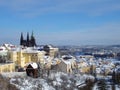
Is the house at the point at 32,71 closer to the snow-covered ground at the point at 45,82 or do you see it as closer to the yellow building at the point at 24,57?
the snow-covered ground at the point at 45,82

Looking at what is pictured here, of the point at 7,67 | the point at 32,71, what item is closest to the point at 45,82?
the point at 32,71

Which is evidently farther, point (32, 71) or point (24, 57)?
point (24, 57)

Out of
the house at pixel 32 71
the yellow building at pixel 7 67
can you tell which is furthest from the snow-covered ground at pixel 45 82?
the yellow building at pixel 7 67

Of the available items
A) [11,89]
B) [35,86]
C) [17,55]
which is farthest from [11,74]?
[17,55]

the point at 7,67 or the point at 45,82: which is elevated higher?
the point at 7,67

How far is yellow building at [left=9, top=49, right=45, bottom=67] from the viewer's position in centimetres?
5603

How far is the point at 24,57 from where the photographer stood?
5928 centimetres

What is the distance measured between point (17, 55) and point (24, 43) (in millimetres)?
19710

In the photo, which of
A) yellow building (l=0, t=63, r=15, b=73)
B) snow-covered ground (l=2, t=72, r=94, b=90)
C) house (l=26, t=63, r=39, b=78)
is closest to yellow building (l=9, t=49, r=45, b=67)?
yellow building (l=0, t=63, r=15, b=73)

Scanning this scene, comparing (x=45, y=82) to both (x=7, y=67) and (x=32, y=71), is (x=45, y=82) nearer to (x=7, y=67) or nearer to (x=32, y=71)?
(x=32, y=71)

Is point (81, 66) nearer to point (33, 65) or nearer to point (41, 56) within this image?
point (41, 56)

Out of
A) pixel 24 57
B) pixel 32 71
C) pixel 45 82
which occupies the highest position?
pixel 24 57

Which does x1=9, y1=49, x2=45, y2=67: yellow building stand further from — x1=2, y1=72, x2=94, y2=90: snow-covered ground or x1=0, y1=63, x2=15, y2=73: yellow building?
x1=2, y1=72, x2=94, y2=90: snow-covered ground

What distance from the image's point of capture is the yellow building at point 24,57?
184ft
